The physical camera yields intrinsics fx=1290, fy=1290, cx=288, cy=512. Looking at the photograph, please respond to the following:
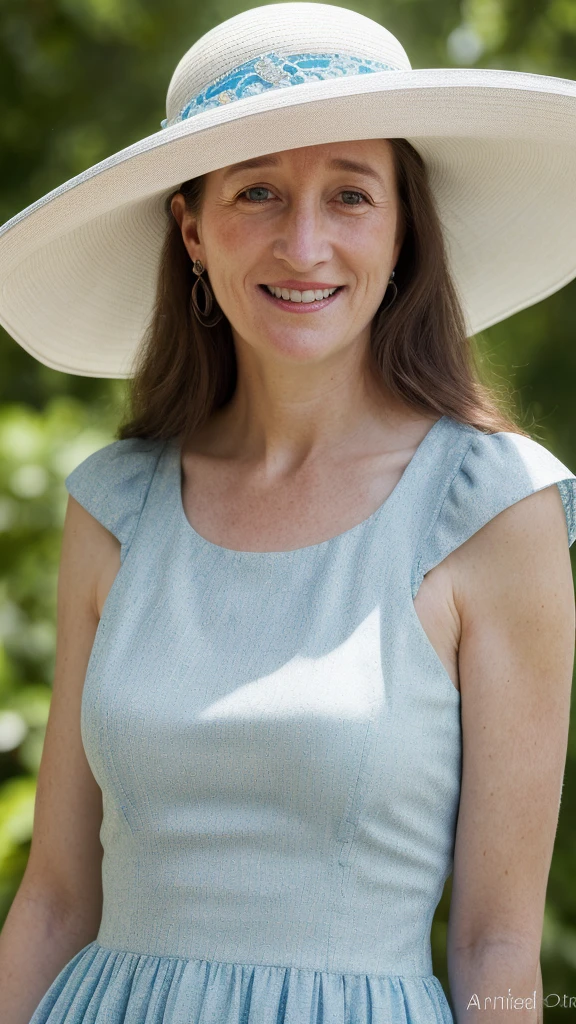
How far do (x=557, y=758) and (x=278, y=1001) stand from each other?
19.9 inches

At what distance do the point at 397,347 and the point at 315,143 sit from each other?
429mm

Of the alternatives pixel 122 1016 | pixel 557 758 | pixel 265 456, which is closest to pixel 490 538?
pixel 557 758

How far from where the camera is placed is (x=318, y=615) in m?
1.84

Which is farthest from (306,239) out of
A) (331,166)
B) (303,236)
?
(331,166)

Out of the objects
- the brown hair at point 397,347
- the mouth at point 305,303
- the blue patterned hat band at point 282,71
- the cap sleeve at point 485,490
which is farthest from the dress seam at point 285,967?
the blue patterned hat band at point 282,71

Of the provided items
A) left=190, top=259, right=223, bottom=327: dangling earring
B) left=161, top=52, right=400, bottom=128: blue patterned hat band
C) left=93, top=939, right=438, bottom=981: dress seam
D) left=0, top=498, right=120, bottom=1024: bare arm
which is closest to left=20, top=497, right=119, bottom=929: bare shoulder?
left=0, top=498, right=120, bottom=1024: bare arm

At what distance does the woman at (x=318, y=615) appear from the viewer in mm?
1757

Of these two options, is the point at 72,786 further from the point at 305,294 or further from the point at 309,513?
the point at 305,294

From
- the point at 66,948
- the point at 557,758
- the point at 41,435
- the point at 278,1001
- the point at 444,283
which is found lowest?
the point at 66,948

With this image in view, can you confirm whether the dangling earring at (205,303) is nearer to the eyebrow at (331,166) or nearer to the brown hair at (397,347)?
the brown hair at (397,347)

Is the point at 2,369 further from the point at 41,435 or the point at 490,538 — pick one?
the point at 490,538

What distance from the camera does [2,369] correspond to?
12.6 feet

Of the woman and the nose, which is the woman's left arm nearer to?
the woman

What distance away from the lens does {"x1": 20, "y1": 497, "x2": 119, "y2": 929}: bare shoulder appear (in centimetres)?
213
